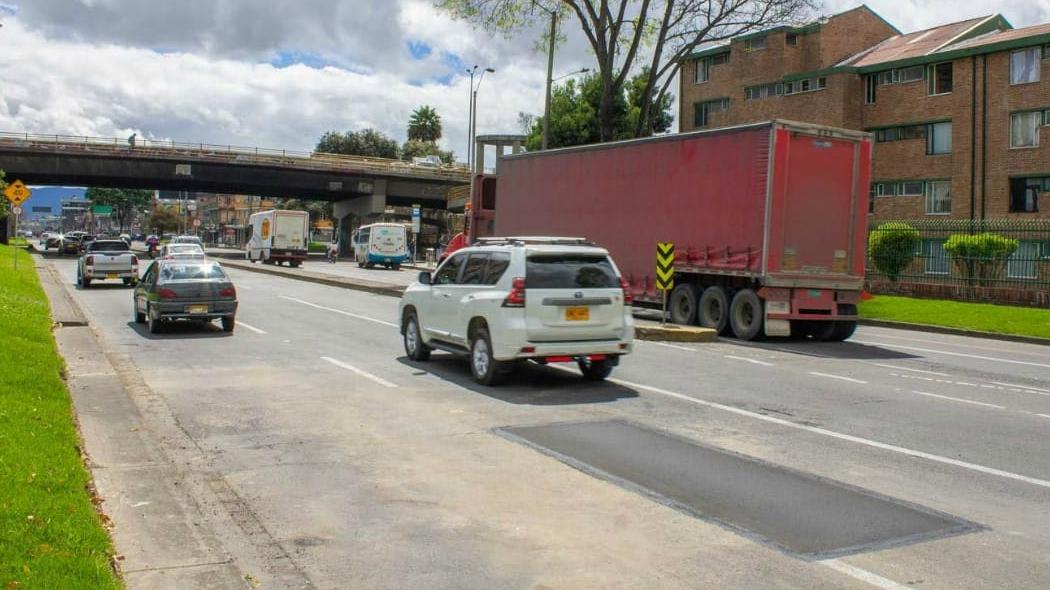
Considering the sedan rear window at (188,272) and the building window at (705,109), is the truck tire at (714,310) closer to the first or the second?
the sedan rear window at (188,272)

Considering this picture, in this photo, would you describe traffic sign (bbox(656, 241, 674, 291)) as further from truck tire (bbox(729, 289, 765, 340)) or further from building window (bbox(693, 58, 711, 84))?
building window (bbox(693, 58, 711, 84))

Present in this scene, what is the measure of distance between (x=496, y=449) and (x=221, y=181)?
2551 inches

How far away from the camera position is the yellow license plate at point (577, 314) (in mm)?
11641

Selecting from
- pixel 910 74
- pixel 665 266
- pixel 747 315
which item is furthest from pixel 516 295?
pixel 910 74

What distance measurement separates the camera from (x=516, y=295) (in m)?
11.5

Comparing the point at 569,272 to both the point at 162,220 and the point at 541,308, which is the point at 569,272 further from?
the point at 162,220

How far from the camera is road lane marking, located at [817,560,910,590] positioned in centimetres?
507

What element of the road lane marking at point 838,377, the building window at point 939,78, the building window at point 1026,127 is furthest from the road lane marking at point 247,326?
the building window at point 939,78

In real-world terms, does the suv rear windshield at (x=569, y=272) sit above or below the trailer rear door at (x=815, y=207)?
below

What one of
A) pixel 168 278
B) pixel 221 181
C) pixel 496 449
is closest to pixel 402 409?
pixel 496 449

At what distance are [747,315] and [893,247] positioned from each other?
1383 cm

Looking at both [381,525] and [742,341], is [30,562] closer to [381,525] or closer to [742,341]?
[381,525]

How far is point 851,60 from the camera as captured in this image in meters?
46.1

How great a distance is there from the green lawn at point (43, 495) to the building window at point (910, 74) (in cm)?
3887
